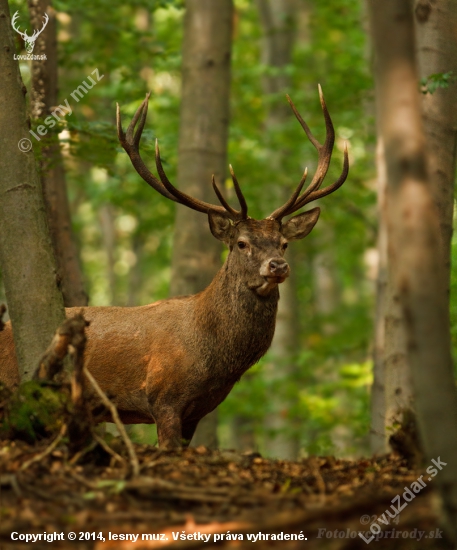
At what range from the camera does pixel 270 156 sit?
64.2 ft

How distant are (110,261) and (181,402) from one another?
15.8 metres

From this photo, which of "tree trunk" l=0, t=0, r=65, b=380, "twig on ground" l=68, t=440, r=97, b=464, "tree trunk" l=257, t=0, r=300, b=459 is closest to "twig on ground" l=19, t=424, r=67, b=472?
"twig on ground" l=68, t=440, r=97, b=464

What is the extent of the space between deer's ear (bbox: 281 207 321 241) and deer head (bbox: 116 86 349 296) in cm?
1

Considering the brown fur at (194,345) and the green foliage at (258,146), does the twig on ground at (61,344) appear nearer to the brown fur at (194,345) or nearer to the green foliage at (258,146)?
the brown fur at (194,345)

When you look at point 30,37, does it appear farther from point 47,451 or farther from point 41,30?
point 47,451

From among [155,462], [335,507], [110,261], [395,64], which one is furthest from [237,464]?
[110,261]

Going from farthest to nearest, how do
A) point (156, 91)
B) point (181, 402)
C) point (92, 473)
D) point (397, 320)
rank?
point (156, 91) → point (397, 320) → point (181, 402) → point (92, 473)

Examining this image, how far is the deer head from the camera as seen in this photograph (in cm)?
762

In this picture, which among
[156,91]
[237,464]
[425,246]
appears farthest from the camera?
→ [156,91]

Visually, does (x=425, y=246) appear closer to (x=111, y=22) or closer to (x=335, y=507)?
(x=335, y=507)

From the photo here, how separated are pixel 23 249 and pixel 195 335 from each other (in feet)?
6.95

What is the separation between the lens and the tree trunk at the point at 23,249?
6.26 m

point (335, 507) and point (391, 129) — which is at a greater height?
point (391, 129)

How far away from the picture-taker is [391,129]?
3926 mm
